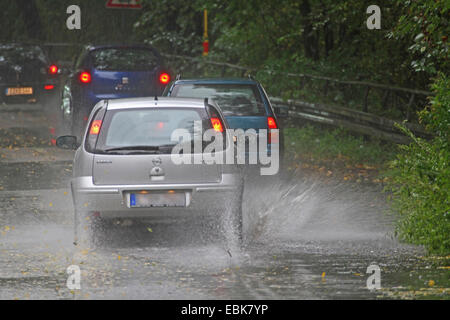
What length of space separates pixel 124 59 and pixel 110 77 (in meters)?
0.82

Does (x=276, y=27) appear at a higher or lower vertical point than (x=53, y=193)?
higher

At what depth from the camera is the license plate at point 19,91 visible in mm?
28578

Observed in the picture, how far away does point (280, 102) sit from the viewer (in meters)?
23.6

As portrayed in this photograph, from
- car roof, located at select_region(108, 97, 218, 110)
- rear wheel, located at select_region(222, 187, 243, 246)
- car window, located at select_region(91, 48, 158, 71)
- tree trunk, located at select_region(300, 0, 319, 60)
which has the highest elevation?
tree trunk, located at select_region(300, 0, 319, 60)

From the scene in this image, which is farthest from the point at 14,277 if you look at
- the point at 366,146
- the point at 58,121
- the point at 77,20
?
the point at 77,20

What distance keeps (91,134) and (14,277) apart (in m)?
2.41

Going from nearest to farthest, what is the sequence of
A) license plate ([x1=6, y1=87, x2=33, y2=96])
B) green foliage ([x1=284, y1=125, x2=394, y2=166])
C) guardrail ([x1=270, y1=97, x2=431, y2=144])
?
1. guardrail ([x1=270, y1=97, x2=431, y2=144])
2. green foliage ([x1=284, y1=125, x2=394, y2=166])
3. license plate ([x1=6, y1=87, x2=33, y2=96])

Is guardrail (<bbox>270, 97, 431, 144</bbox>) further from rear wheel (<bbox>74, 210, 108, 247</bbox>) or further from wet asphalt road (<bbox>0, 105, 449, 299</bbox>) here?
rear wheel (<bbox>74, 210, 108, 247</bbox>)

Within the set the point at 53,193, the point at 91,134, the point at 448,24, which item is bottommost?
the point at 53,193

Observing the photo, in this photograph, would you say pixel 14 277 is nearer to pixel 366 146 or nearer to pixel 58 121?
pixel 366 146

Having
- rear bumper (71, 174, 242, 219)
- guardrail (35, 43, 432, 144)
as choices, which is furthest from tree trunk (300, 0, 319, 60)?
rear bumper (71, 174, 242, 219)

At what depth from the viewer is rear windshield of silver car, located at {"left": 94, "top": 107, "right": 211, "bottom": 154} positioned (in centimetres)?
1100

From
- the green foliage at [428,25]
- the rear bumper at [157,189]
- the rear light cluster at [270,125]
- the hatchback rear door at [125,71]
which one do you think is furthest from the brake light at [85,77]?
the rear bumper at [157,189]

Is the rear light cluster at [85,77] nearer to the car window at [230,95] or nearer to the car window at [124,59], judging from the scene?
the car window at [124,59]
